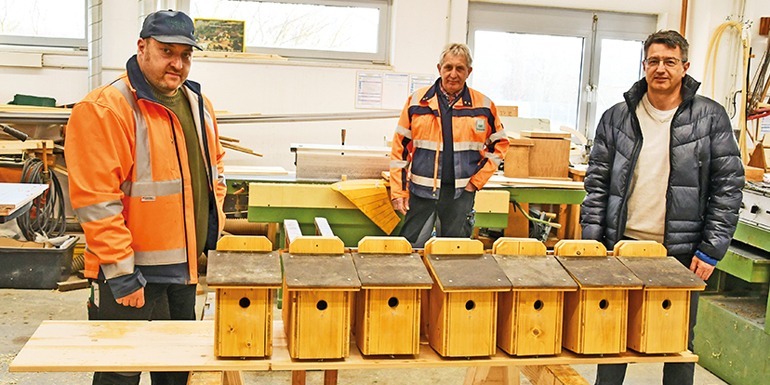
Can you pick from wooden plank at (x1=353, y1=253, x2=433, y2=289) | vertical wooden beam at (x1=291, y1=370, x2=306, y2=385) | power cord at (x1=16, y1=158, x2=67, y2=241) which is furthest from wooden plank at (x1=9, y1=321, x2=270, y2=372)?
power cord at (x1=16, y1=158, x2=67, y2=241)

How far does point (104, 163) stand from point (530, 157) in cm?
320

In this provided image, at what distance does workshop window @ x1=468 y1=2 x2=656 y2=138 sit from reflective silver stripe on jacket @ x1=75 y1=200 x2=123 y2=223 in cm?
458

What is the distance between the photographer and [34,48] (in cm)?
512

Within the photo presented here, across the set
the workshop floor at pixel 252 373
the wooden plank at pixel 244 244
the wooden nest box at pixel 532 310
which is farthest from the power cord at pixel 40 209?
the wooden nest box at pixel 532 310

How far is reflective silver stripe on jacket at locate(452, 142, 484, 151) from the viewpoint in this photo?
3.27 metres

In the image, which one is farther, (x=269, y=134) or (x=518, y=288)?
(x=269, y=134)

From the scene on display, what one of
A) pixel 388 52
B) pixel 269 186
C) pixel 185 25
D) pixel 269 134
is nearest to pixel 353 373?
pixel 269 186

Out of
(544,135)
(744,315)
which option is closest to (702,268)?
(744,315)

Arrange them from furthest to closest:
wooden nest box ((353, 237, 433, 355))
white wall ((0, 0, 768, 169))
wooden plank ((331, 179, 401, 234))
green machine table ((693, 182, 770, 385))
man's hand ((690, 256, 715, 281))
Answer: white wall ((0, 0, 768, 169))
wooden plank ((331, 179, 401, 234))
green machine table ((693, 182, 770, 385))
man's hand ((690, 256, 715, 281))
wooden nest box ((353, 237, 433, 355))

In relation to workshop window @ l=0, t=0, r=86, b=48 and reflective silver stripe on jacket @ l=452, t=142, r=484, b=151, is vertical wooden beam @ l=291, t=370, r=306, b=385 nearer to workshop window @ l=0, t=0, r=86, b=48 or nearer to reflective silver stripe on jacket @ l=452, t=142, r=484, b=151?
reflective silver stripe on jacket @ l=452, t=142, r=484, b=151

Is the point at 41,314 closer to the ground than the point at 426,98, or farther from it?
closer to the ground

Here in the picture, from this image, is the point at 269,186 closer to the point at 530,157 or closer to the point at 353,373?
the point at 353,373

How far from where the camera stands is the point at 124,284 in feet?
5.83

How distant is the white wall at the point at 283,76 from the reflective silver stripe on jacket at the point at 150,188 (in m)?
3.57
